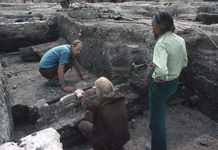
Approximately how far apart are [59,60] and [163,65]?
2.27 meters

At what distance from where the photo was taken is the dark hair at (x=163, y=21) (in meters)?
1.87

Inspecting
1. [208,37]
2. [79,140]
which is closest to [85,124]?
[79,140]

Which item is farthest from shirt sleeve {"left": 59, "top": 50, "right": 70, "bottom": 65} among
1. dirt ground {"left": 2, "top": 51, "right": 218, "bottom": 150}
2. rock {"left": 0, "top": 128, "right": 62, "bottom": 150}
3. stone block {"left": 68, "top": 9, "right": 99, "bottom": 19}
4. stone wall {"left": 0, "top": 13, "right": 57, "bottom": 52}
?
stone wall {"left": 0, "top": 13, "right": 57, "bottom": 52}

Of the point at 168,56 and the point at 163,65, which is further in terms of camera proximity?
the point at 168,56

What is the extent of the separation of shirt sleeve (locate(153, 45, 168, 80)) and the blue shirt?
2.06 m

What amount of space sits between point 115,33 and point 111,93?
183cm

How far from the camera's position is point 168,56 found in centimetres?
193

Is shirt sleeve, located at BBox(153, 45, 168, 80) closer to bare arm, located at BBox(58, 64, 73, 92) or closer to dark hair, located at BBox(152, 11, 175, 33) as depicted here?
dark hair, located at BBox(152, 11, 175, 33)

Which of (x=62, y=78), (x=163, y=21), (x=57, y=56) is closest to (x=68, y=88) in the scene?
(x=62, y=78)

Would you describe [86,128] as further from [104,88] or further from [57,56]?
[57,56]

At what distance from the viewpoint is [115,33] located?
3.60m

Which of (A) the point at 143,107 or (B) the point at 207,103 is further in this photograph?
(A) the point at 143,107

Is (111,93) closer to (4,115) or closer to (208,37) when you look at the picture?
(4,115)

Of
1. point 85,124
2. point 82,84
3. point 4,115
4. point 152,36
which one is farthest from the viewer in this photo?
point 82,84
